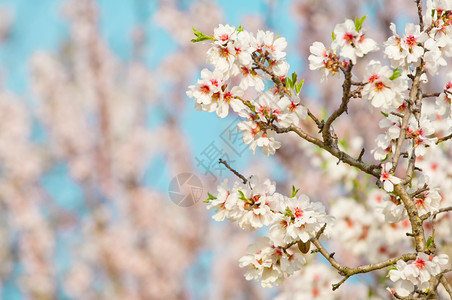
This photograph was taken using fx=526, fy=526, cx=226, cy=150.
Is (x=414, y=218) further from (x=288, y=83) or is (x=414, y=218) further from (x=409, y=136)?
(x=288, y=83)

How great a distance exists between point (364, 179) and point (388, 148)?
1.86 m

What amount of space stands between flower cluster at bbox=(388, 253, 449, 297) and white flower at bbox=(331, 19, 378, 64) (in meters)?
0.69

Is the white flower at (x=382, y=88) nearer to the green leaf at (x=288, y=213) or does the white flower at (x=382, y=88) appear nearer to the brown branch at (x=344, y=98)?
the brown branch at (x=344, y=98)

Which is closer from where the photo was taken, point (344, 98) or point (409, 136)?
point (344, 98)

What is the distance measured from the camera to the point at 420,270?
1.74 m

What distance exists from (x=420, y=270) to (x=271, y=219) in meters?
0.52

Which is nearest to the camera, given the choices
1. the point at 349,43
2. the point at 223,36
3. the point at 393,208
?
the point at 349,43

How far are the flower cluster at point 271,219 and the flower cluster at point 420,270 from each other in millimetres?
283

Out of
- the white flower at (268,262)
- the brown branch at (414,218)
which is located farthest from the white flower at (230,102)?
the brown branch at (414,218)

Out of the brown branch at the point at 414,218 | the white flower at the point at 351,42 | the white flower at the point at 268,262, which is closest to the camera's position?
the white flower at the point at 351,42

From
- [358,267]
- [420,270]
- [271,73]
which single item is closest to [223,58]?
[271,73]

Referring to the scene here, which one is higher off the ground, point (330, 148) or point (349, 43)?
point (349, 43)

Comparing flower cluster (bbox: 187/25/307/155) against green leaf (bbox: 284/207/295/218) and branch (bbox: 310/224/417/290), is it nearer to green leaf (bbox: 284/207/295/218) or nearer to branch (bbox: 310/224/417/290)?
green leaf (bbox: 284/207/295/218)

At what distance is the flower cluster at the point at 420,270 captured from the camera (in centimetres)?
171
